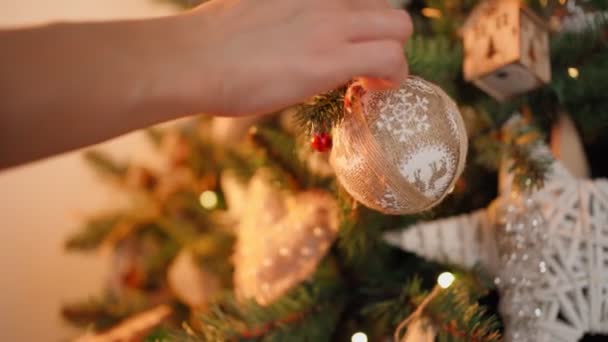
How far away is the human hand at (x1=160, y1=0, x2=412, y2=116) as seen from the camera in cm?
30

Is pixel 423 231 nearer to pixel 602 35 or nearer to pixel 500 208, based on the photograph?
pixel 500 208

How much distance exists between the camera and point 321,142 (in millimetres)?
437

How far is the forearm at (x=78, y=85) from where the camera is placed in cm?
26

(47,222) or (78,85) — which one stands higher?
(78,85)

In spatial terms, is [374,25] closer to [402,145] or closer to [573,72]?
[402,145]

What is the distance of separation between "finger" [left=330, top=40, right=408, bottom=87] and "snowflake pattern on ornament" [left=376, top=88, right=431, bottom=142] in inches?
1.5

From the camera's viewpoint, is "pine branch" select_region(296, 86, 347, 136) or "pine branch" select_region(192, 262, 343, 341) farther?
"pine branch" select_region(192, 262, 343, 341)

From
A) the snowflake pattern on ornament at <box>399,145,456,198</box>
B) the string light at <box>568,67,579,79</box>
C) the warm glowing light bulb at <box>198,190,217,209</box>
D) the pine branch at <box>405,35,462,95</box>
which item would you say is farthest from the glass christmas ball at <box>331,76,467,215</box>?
the warm glowing light bulb at <box>198,190,217,209</box>

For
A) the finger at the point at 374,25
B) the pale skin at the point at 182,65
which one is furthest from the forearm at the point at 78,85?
the finger at the point at 374,25

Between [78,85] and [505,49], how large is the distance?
38 cm

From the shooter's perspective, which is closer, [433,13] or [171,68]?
[171,68]

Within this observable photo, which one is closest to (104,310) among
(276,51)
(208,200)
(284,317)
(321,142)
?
(208,200)

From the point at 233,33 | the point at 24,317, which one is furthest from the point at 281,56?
the point at 24,317

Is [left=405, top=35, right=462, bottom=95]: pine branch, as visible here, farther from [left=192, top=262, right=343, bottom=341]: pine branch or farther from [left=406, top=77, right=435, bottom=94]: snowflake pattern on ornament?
[left=192, top=262, right=343, bottom=341]: pine branch
